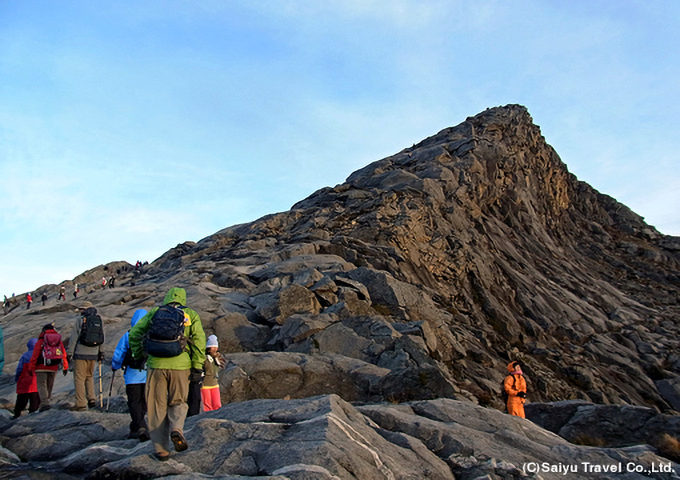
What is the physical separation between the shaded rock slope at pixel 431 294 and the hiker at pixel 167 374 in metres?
1.37

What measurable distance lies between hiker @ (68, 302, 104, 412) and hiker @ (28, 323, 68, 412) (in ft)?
1.71

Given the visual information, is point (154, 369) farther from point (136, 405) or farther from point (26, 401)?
point (26, 401)

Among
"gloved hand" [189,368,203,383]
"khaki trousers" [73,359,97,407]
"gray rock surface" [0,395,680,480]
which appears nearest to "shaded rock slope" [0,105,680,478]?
"gray rock surface" [0,395,680,480]

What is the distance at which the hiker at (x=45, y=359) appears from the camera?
41.4 ft

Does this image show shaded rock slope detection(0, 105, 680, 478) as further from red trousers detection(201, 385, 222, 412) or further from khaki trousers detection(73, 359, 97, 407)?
red trousers detection(201, 385, 222, 412)

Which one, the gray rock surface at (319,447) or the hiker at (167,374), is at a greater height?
the hiker at (167,374)

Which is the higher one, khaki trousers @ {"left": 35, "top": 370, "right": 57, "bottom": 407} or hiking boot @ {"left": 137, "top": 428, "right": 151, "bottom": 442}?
khaki trousers @ {"left": 35, "top": 370, "right": 57, "bottom": 407}

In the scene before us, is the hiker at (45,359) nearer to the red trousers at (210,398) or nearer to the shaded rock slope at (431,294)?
the shaded rock slope at (431,294)

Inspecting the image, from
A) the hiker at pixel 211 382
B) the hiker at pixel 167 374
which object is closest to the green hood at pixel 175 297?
the hiker at pixel 167 374

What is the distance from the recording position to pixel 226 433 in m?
7.79

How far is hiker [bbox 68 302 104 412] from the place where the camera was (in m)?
12.2

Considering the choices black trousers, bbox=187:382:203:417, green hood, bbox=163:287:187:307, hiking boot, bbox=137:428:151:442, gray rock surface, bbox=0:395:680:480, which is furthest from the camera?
black trousers, bbox=187:382:203:417

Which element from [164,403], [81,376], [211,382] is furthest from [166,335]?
[81,376]

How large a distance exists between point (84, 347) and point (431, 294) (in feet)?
80.6
